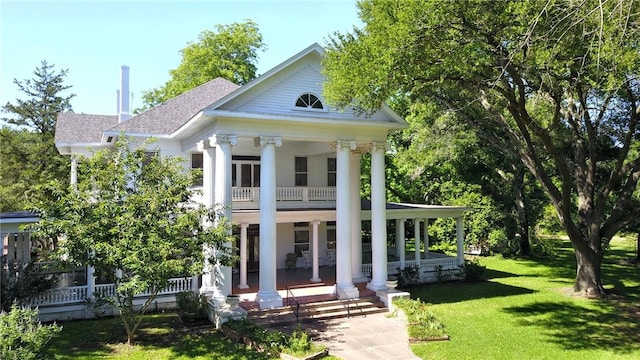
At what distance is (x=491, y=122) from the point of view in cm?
2341

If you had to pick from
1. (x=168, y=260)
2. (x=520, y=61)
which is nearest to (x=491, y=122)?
(x=520, y=61)

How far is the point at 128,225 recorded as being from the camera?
11148 millimetres

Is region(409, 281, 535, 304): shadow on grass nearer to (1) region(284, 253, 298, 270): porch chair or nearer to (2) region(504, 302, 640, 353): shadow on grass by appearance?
(2) region(504, 302, 640, 353): shadow on grass

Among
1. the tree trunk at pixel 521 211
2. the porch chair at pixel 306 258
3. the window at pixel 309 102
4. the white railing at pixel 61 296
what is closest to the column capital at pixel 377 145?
the window at pixel 309 102

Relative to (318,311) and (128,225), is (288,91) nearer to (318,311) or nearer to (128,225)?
(128,225)

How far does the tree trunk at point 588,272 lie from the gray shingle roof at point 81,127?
22142 millimetres

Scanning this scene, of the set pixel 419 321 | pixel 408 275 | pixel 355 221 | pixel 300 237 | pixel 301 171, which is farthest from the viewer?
pixel 300 237

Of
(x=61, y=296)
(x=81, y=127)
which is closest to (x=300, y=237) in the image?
(x=61, y=296)

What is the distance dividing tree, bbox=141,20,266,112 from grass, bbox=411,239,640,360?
2437cm

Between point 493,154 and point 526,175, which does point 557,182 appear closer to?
point 526,175

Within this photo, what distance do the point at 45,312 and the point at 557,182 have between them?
3432 centimetres

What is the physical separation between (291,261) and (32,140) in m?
29.2

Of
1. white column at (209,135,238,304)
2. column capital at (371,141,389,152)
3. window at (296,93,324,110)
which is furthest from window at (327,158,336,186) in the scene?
white column at (209,135,238,304)

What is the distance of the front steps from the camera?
44.9ft
